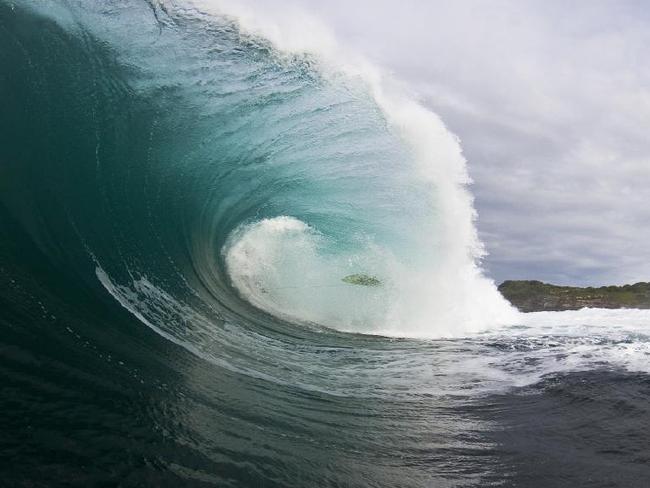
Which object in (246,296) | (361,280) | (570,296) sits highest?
(570,296)

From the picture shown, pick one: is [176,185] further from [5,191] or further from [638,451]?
[638,451]

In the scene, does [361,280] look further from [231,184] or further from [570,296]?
[570,296]

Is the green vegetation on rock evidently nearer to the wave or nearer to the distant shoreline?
the wave

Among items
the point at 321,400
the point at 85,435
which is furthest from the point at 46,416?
the point at 321,400

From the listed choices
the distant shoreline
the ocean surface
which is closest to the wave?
the ocean surface

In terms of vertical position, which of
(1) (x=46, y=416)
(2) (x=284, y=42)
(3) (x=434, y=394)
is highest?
(2) (x=284, y=42)

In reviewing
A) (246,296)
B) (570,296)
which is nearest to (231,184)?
(246,296)

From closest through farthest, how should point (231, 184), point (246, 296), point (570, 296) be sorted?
point (246, 296), point (231, 184), point (570, 296)
